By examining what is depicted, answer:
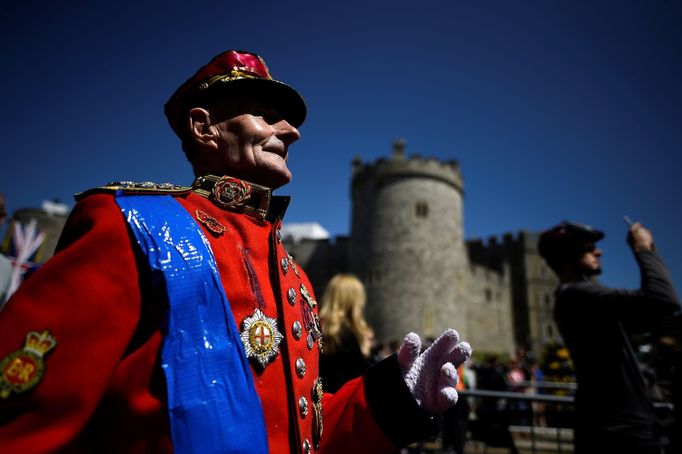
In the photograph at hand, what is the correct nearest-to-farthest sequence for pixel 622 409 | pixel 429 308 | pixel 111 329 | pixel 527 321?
pixel 111 329 → pixel 622 409 → pixel 429 308 → pixel 527 321

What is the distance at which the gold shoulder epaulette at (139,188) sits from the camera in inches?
54.2

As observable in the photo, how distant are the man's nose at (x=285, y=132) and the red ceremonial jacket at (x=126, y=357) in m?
0.43

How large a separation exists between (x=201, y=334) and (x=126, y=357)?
21 cm

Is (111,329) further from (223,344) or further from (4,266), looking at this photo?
(4,266)

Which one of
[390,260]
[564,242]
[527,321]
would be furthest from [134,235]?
[527,321]

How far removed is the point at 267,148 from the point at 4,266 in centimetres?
391

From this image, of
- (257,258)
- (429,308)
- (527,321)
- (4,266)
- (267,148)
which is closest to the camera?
(257,258)

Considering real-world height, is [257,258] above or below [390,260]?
below

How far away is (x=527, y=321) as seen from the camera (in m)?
40.7

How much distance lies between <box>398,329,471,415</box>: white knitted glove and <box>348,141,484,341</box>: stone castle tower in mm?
25558

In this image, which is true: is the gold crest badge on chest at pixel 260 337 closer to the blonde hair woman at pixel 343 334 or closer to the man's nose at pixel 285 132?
the man's nose at pixel 285 132

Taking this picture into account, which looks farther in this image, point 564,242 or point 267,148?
point 564,242

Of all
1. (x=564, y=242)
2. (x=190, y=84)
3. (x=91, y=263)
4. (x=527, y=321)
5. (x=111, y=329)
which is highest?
(x=190, y=84)

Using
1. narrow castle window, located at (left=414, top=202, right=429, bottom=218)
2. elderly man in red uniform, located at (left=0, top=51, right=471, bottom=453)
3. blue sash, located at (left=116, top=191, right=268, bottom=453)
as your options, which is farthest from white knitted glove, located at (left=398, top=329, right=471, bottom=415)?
narrow castle window, located at (left=414, top=202, right=429, bottom=218)
